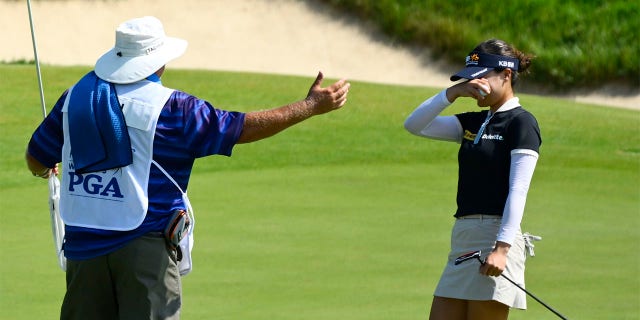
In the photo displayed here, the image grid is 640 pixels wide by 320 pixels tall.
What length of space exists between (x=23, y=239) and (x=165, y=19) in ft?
55.1

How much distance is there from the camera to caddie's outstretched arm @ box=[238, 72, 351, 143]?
470 cm

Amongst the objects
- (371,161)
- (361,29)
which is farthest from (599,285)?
(361,29)

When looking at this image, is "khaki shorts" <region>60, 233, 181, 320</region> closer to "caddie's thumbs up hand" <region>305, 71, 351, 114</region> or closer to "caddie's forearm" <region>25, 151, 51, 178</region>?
"caddie's forearm" <region>25, 151, 51, 178</region>

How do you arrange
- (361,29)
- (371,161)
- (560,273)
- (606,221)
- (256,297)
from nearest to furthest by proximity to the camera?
(256,297)
(560,273)
(606,221)
(371,161)
(361,29)

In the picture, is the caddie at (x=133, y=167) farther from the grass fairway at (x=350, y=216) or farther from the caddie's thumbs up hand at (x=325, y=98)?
the grass fairway at (x=350, y=216)

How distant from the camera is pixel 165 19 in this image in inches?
998

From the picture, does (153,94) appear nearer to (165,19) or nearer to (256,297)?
(256,297)

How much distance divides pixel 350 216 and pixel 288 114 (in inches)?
198

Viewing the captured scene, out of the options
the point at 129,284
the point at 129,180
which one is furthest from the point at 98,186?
the point at 129,284

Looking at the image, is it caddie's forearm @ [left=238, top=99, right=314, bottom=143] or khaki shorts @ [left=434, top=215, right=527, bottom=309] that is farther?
khaki shorts @ [left=434, top=215, right=527, bottom=309]

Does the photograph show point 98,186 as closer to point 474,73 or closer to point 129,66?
point 129,66

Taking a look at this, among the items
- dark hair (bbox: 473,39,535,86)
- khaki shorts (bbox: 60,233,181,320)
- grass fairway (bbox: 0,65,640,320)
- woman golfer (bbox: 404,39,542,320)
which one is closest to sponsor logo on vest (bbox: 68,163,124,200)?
khaki shorts (bbox: 60,233,181,320)

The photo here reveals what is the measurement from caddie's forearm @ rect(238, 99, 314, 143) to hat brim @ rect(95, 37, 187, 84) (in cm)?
36

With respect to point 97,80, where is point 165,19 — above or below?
below
